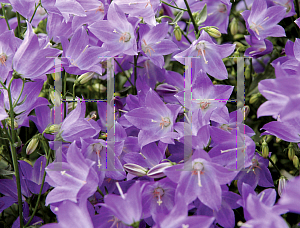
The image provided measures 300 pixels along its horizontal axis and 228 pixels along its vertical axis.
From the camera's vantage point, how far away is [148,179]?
665mm

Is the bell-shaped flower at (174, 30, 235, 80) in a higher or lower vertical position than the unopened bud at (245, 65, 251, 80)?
higher

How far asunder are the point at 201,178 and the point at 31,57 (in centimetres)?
40

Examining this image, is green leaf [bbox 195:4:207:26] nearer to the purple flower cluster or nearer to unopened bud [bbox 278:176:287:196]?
the purple flower cluster

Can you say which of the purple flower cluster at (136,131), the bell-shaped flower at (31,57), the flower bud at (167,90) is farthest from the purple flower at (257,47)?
the bell-shaped flower at (31,57)

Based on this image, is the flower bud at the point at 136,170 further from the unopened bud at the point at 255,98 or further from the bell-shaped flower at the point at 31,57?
the unopened bud at the point at 255,98

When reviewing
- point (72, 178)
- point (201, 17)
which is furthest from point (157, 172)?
point (201, 17)

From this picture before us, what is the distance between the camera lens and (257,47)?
842 mm

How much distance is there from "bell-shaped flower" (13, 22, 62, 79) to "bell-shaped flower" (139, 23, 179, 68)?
0.64 feet

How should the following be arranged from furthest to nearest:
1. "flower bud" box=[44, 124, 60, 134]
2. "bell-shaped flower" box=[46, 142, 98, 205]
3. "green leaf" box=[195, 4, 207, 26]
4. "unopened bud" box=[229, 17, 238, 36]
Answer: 1. "unopened bud" box=[229, 17, 238, 36]
2. "green leaf" box=[195, 4, 207, 26]
3. "flower bud" box=[44, 124, 60, 134]
4. "bell-shaped flower" box=[46, 142, 98, 205]

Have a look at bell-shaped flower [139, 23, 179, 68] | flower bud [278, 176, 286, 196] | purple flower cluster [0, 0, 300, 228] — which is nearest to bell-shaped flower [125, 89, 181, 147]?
purple flower cluster [0, 0, 300, 228]

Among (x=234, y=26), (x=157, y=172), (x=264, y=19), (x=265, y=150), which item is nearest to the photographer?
(x=157, y=172)

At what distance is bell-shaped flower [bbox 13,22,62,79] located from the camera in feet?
2.14

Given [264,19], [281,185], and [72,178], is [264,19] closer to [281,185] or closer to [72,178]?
[281,185]

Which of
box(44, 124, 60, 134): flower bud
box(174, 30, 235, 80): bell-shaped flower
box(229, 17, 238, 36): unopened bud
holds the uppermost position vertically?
box(229, 17, 238, 36): unopened bud
